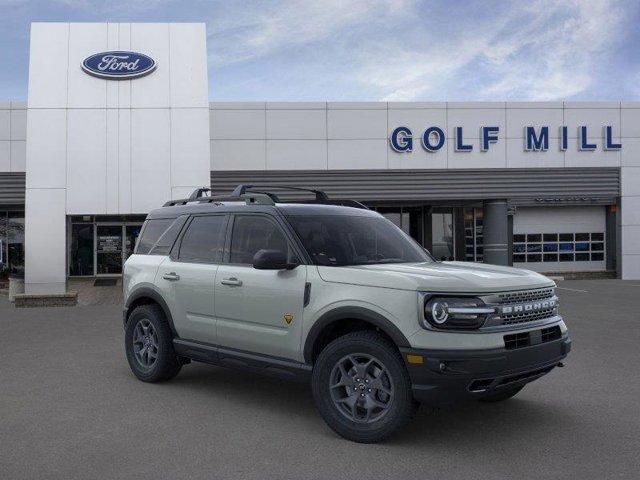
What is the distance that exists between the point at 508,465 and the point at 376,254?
2144mm

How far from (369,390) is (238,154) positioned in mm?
21260

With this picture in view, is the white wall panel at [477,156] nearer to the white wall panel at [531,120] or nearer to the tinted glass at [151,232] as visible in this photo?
the white wall panel at [531,120]

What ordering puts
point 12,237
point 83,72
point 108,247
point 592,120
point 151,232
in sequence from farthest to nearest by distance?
point 12,237 < point 108,247 < point 592,120 < point 83,72 < point 151,232

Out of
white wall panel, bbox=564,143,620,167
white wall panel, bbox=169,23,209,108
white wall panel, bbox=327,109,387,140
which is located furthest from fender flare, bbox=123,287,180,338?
white wall panel, bbox=564,143,620,167

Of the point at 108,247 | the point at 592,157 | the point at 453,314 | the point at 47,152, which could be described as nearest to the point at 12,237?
the point at 108,247

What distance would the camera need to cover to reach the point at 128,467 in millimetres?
4391

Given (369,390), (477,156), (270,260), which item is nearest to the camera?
(369,390)

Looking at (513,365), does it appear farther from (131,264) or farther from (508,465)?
(131,264)

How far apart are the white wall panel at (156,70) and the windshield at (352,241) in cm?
1549

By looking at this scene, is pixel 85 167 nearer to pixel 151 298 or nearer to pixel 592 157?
pixel 151 298

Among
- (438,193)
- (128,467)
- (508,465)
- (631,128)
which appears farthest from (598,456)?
(631,128)

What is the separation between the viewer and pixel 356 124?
84.3ft

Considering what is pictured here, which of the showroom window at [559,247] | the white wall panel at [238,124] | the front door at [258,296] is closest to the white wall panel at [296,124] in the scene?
the white wall panel at [238,124]

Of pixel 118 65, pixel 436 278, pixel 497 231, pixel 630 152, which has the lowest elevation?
pixel 436 278
